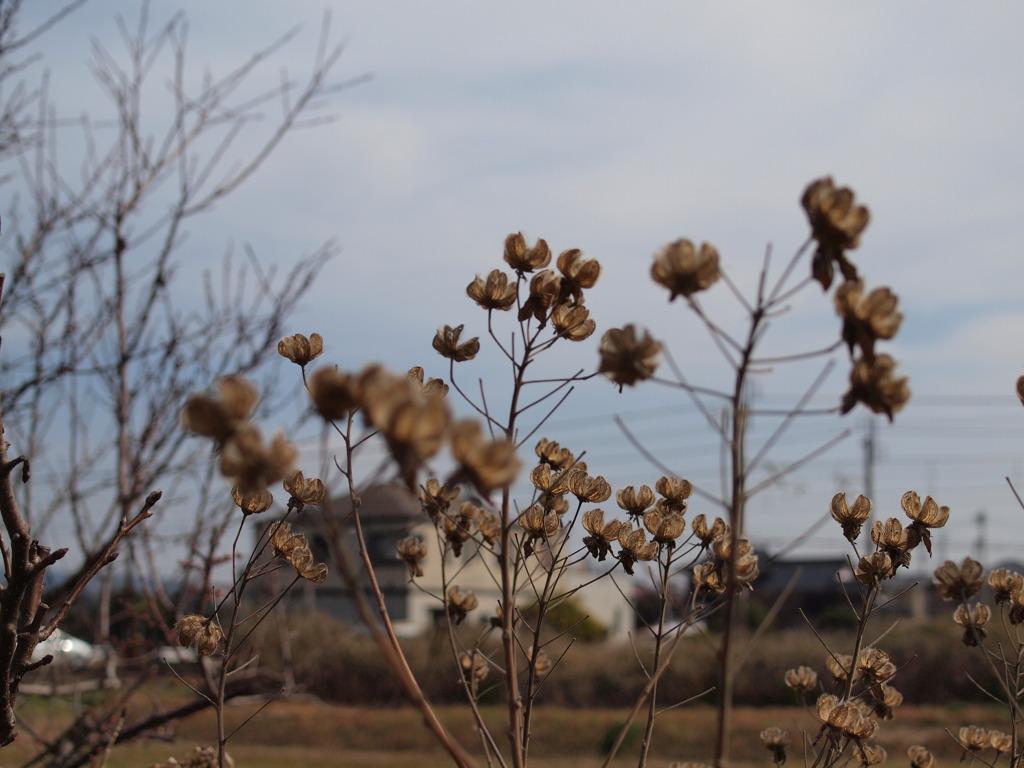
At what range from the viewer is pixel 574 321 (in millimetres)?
1507

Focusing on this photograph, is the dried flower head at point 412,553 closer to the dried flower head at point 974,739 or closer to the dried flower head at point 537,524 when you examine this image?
the dried flower head at point 537,524

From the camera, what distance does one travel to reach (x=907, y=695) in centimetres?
2100

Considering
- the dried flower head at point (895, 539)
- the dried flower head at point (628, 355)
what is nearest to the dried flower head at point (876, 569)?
the dried flower head at point (895, 539)

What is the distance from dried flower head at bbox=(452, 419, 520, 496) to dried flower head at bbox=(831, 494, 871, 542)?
3.74 feet

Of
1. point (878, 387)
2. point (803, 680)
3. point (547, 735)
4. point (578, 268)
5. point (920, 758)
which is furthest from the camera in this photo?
point (547, 735)

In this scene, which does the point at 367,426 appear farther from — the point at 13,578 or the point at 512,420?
the point at 13,578

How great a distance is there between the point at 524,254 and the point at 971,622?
1.04 metres

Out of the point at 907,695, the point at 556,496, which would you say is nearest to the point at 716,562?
the point at 556,496

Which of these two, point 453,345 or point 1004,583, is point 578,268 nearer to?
point 453,345

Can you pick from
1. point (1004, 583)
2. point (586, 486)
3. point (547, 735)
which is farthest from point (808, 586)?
point (586, 486)

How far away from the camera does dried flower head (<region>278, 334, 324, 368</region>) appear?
1.56 metres

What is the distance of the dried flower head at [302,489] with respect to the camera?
1.55m

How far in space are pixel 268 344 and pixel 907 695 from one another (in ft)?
67.9

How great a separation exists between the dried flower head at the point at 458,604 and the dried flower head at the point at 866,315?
1058 millimetres
